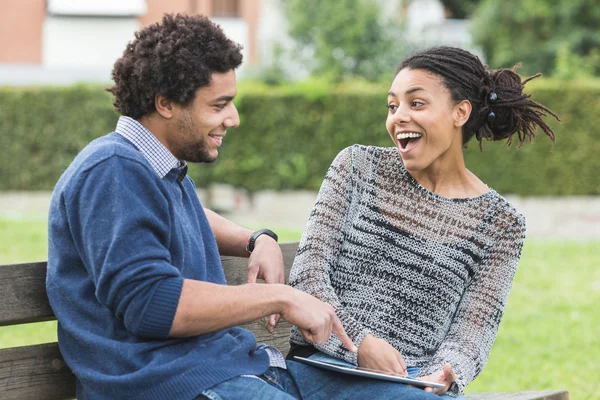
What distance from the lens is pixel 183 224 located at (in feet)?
7.96

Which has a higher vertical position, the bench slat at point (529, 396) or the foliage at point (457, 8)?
the foliage at point (457, 8)

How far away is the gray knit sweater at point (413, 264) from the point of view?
2.88m

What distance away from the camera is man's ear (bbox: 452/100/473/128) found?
3041 millimetres

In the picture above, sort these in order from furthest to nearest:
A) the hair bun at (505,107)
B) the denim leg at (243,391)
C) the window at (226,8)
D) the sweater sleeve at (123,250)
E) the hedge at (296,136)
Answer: the window at (226,8), the hedge at (296,136), the hair bun at (505,107), the denim leg at (243,391), the sweater sleeve at (123,250)

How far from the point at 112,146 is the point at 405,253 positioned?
105 centimetres

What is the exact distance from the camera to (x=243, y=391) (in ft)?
7.82

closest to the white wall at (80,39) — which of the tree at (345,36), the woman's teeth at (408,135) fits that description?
the tree at (345,36)

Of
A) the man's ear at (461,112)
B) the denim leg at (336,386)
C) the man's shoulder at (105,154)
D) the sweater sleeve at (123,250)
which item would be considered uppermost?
the man's ear at (461,112)

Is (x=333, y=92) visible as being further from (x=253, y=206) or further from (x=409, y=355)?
(x=409, y=355)

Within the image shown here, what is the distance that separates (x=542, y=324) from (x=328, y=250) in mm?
5258

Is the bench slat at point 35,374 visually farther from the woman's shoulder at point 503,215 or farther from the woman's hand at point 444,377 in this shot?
the woman's shoulder at point 503,215

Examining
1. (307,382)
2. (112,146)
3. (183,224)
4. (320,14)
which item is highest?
(320,14)

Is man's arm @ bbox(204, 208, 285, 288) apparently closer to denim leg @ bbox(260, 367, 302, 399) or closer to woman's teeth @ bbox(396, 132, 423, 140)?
denim leg @ bbox(260, 367, 302, 399)

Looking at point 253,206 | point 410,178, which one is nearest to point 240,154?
point 253,206
